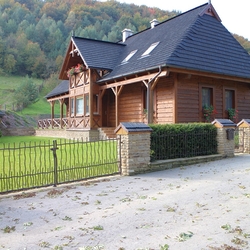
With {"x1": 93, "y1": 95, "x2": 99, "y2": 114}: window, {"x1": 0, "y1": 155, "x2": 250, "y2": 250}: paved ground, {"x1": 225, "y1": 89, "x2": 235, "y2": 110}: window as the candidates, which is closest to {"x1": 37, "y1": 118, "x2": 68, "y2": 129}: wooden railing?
{"x1": 93, "y1": 95, "x2": 99, "y2": 114}: window

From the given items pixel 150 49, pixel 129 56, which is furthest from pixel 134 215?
pixel 129 56

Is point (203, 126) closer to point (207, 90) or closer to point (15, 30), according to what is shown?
point (207, 90)

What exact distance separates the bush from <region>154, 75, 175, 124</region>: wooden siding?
3941 mm

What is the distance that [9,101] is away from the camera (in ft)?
168

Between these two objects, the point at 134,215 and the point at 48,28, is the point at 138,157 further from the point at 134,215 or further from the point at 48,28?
the point at 48,28

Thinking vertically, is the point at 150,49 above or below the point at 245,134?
above

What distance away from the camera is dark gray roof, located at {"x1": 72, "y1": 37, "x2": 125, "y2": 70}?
19.7m

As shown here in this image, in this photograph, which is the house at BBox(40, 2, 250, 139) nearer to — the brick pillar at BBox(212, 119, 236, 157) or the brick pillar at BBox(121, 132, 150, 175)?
the brick pillar at BBox(212, 119, 236, 157)

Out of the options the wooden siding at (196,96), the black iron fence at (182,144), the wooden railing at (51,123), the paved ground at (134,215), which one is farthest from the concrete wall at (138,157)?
the wooden railing at (51,123)

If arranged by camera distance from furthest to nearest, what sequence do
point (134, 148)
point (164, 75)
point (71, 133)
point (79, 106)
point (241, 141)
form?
1. point (79, 106)
2. point (71, 133)
3. point (164, 75)
4. point (241, 141)
5. point (134, 148)

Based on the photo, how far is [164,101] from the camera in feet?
52.3

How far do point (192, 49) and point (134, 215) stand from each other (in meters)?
12.5

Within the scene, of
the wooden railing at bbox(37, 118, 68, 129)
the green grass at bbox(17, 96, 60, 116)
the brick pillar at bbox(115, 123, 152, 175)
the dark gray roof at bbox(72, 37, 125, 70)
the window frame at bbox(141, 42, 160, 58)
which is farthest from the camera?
the green grass at bbox(17, 96, 60, 116)

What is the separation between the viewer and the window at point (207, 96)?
16844 mm
